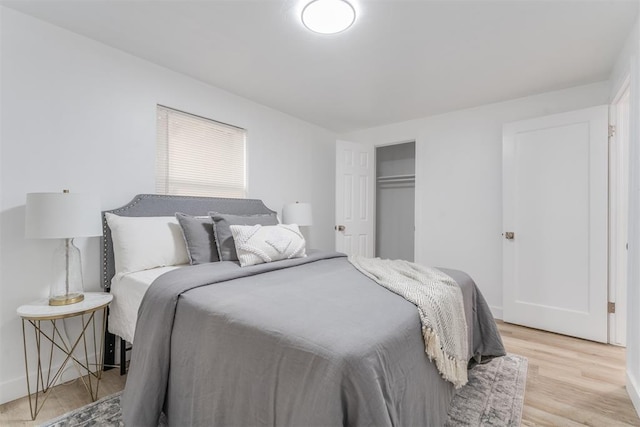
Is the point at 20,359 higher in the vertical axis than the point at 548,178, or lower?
lower

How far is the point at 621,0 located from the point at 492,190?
1910mm

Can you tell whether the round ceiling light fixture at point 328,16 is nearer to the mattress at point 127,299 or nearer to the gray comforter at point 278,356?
the gray comforter at point 278,356

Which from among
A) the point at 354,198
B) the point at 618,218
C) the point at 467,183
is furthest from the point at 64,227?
the point at 618,218

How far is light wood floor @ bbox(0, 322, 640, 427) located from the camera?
1.68 metres

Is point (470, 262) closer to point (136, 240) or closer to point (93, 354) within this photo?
point (136, 240)

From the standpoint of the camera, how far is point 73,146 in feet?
6.93

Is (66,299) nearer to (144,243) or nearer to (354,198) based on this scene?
(144,243)

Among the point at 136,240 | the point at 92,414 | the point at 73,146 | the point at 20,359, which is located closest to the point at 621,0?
the point at 136,240

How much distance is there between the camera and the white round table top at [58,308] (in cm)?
167

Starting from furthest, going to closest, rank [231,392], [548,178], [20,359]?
[548,178] < [20,359] < [231,392]

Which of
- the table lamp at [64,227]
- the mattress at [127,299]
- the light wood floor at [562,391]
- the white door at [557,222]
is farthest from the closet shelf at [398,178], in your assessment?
the table lamp at [64,227]

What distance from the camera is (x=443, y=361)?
1379 mm

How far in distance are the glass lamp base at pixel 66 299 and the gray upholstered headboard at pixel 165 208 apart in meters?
0.29

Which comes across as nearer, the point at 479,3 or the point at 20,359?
the point at 479,3
